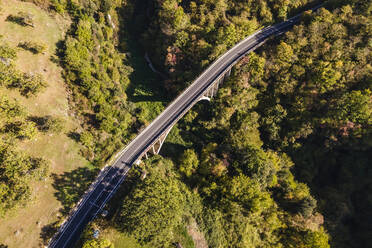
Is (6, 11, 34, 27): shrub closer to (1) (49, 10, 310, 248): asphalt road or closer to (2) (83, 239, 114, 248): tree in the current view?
(1) (49, 10, 310, 248): asphalt road

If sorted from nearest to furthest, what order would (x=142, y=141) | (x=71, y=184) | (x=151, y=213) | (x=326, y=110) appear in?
1. (x=151, y=213)
2. (x=71, y=184)
3. (x=142, y=141)
4. (x=326, y=110)

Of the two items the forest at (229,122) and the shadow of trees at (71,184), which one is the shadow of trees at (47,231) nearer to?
the shadow of trees at (71,184)

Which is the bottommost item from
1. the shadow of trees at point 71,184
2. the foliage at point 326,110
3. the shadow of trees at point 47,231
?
the shadow of trees at point 47,231

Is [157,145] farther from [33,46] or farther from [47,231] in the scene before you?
[33,46]

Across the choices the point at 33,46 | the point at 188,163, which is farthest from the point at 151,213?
the point at 33,46

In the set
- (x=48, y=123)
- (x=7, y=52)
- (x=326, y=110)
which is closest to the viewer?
(x=48, y=123)

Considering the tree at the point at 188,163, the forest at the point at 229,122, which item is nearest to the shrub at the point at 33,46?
the forest at the point at 229,122
